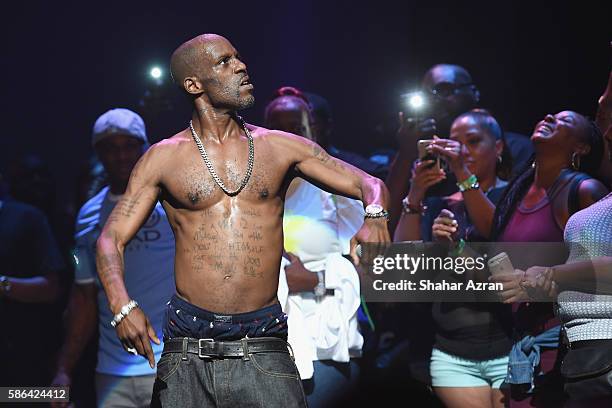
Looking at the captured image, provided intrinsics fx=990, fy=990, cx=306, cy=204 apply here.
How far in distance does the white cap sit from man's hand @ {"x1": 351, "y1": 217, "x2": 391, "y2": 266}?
2.29m

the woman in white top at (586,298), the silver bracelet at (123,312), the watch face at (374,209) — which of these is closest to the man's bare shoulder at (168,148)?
the silver bracelet at (123,312)

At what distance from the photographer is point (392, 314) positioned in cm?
531

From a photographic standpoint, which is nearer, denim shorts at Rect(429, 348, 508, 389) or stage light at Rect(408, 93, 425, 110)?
denim shorts at Rect(429, 348, 508, 389)

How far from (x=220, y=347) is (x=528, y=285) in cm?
143

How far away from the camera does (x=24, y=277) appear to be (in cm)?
560

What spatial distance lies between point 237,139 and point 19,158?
300 cm

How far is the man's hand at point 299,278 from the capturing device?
4.67 meters

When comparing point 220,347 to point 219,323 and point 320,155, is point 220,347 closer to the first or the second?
point 219,323

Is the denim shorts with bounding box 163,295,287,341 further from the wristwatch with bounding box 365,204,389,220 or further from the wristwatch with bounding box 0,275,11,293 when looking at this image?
the wristwatch with bounding box 0,275,11,293

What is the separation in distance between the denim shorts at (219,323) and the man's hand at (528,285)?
117cm

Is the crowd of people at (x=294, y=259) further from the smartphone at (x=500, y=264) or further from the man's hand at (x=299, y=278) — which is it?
the smartphone at (x=500, y=264)

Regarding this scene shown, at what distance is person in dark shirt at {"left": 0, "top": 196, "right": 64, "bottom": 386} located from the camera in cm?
549

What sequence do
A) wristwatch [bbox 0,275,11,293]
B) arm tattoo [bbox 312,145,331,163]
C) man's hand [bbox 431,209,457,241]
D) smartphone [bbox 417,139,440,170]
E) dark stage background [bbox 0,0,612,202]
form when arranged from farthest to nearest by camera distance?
dark stage background [bbox 0,0,612,202]
wristwatch [bbox 0,275,11,293]
smartphone [bbox 417,139,440,170]
man's hand [bbox 431,209,457,241]
arm tattoo [bbox 312,145,331,163]

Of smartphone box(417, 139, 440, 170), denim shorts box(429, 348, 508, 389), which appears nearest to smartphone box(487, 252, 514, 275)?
denim shorts box(429, 348, 508, 389)
